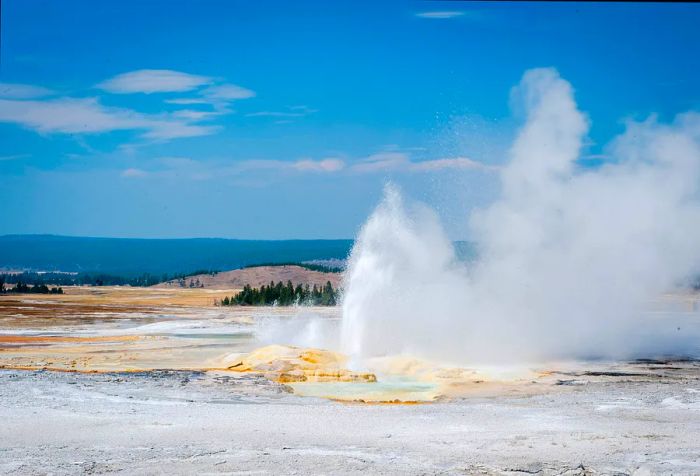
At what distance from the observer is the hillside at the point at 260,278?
87.2 meters

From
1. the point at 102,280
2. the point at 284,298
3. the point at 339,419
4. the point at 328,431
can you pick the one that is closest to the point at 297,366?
the point at 339,419

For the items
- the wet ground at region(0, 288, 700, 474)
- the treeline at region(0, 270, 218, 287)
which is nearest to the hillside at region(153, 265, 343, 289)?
the treeline at region(0, 270, 218, 287)

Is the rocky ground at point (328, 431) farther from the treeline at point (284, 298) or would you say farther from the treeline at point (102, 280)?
the treeline at point (102, 280)

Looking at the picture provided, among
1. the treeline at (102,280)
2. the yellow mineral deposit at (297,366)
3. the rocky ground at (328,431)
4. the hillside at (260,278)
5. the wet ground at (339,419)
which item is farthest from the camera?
the treeline at (102,280)

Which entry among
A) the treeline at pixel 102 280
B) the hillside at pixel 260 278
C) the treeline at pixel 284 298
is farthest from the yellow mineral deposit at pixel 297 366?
the treeline at pixel 102 280

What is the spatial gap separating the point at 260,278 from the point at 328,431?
7992 cm

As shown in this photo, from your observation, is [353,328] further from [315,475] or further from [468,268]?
[315,475]

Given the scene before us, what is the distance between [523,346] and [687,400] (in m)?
8.53

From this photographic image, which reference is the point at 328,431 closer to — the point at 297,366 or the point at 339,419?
the point at 339,419

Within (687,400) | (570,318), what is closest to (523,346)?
(570,318)

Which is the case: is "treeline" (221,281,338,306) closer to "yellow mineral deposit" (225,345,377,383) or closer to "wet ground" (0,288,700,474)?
"wet ground" (0,288,700,474)

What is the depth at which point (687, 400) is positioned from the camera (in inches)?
611

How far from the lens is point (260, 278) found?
92.2 metres

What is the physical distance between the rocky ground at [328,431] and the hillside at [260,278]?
215ft
